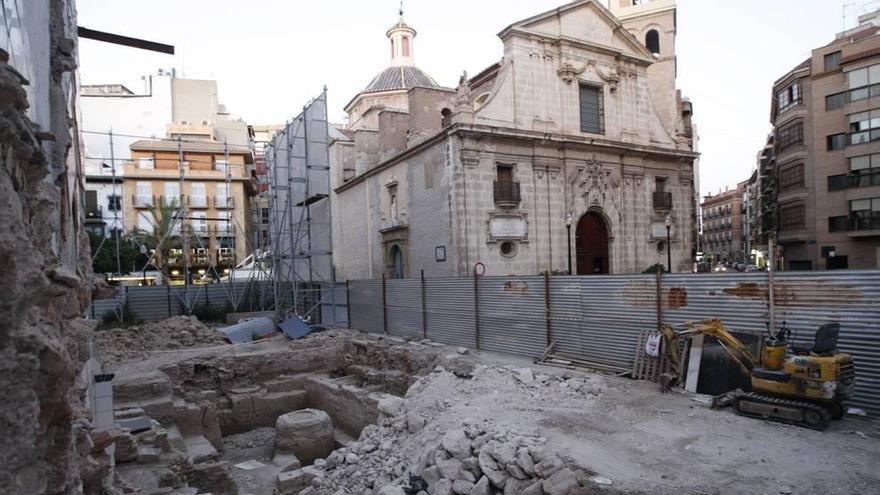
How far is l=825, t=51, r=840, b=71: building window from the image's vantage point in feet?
95.1

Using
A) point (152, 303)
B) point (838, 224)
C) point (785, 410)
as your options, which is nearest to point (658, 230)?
point (838, 224)

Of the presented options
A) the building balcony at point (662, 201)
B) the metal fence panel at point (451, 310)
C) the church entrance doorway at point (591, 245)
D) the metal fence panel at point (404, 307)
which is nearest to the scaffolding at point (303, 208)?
the metal fence panel at point (404, 307)

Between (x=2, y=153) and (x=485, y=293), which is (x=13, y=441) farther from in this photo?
(x=485, y=293)

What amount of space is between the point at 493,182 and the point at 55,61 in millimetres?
16134

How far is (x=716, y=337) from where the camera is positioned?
816 cm

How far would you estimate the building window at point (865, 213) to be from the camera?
88.6ft

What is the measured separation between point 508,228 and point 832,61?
23.9m

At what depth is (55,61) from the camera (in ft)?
12.5

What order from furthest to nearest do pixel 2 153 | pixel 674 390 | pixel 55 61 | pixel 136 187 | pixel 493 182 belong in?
pixel 136 187 < pixel 493 182 < pixel 674 390 < pixel 55 61 < pixel 2 153

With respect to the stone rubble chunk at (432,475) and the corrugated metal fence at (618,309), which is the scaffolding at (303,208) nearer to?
the corrugated metal fence at (618,309)

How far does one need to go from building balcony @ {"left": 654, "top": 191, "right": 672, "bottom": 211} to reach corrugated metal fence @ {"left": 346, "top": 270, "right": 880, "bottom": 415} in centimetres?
1361

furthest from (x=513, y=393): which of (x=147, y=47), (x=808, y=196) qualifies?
(x=808, y=196)

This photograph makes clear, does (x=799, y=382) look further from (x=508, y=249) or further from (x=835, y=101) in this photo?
(x=835, y=101)

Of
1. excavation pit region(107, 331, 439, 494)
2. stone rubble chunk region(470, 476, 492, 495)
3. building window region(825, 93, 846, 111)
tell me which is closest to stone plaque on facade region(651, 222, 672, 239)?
excavation pit region(107, 331, 439, 494)
